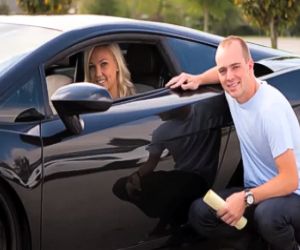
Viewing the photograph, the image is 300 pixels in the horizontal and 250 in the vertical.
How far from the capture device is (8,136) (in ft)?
8.88

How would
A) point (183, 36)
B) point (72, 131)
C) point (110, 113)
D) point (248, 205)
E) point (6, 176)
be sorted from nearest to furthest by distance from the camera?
point (6, 176) < point (72, 131) < point (110, 113) < point (248, 205) < point (183, 36)

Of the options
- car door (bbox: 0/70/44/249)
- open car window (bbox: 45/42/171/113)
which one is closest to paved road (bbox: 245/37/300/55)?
open car window (bbox: 45/42/171/113)

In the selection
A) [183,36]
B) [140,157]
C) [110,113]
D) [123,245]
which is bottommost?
[123,245]

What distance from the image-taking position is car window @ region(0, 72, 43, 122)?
2768 millimetres

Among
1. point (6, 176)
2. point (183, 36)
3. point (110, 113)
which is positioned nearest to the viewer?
point (6, 176)

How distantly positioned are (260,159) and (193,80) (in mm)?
525

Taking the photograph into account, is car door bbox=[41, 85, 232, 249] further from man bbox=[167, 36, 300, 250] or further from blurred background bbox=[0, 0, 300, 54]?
blurred background bbox=[0, 0, 300, 54]

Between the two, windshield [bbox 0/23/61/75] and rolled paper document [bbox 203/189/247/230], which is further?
rolled paper document [bbox 203/189/247/230]

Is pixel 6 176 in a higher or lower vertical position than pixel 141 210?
higher

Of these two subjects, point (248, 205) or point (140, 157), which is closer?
point (140, 157)

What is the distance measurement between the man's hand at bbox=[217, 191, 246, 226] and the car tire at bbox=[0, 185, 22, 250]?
3.23 ft

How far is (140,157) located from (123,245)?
0.42 m

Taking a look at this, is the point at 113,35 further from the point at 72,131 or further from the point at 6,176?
the point at 6,176

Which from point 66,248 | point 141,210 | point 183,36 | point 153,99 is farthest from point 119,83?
point 66,248
